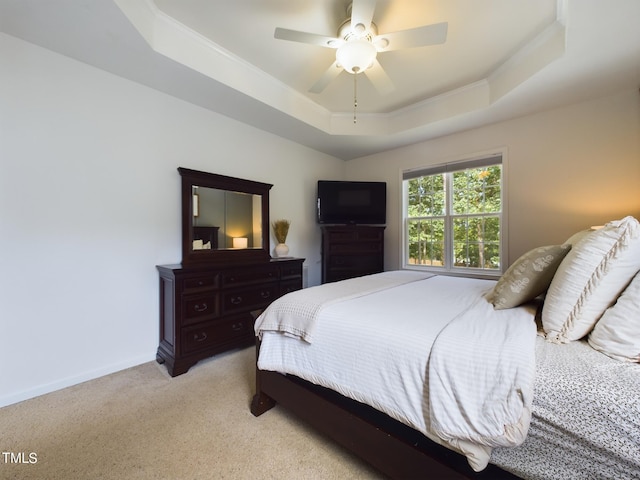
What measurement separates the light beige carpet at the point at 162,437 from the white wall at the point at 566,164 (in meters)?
3.00

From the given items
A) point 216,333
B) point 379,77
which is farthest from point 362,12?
point 216,333

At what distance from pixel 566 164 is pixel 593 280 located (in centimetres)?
243

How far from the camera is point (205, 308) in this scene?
95.2 inches

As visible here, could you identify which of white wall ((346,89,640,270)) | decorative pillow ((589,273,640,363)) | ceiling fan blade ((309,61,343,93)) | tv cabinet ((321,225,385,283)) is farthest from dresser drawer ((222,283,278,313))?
white wall ((346,89,640,270))

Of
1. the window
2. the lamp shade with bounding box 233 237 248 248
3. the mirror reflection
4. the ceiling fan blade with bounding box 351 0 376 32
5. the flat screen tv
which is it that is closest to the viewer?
the ceiling fan blade with bounding box 351 0 376 32

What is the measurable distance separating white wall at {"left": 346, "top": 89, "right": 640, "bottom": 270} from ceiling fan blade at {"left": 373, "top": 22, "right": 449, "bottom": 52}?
1.98 meters

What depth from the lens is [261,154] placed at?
3387 millimetres

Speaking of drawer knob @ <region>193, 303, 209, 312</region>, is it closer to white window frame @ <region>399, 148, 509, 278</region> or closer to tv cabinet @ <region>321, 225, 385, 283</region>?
tv cabinet @ <region>321, 225, 385, 283</region>

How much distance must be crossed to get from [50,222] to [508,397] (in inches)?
115

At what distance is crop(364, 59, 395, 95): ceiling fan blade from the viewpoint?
6.56ft

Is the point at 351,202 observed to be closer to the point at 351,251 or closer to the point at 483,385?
the point at 351,251

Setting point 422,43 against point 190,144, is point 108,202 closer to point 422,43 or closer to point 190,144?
point 190,144

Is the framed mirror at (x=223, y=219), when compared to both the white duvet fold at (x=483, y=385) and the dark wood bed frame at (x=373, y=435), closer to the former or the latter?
the dark wood bed frame at (x=373, y=435)

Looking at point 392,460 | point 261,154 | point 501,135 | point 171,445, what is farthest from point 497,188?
point 171,445
